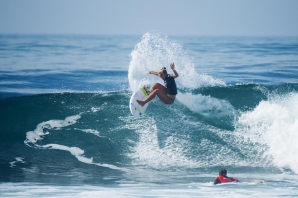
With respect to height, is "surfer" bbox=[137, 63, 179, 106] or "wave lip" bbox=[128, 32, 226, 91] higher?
"wave lip" bbox=[128, 32, 226, 91]

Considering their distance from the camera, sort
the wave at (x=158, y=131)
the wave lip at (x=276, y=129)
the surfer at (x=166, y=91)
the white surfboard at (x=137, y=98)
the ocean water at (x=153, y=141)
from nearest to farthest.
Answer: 1. the ocean water at (x=153, y=141)
2. the wave lip at (x=276, y=129)
3. the wave at (x=158, y=131)
4. the surfer at (x=166, y=91)
5. the white surfboard at (x=137, y=98)

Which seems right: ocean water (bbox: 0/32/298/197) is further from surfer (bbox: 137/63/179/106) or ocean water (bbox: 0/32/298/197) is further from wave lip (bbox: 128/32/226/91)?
surfer (bbox: 137/63/179/106)

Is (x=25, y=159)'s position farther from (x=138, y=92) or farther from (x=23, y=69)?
(x=23, y=69)

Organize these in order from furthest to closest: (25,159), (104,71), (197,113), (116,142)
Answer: (104,71) → (197,113) → (116,142) → (25,159)

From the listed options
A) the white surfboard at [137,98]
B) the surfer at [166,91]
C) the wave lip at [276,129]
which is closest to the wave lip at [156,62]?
the white surfboard at [137,98]

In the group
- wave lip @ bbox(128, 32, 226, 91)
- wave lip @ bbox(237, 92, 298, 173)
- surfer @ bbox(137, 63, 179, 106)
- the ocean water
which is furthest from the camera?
wave lip @ bbox(128, 32, 226, 91)

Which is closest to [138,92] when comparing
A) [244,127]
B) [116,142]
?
[116,142]

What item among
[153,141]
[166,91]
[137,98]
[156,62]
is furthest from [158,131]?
[156,62]

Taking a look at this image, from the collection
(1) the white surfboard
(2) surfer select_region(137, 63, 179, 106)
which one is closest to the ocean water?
(1) the white surfboard

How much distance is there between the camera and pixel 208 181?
10.5 m

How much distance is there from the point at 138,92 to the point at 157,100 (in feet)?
7.38

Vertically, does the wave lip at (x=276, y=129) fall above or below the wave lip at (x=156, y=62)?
below

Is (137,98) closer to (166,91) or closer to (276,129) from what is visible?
(166,91)

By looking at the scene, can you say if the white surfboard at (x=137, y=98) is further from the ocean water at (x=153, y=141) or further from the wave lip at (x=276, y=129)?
the wave lip at (x=276, y=129)
